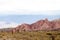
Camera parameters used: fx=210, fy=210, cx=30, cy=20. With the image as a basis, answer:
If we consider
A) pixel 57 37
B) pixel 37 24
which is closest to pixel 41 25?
pixel 37 24

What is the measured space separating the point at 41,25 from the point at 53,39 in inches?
1611

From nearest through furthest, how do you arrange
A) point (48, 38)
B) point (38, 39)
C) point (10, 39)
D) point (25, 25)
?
1. point (10, 39)
2. point (38, 39)
3. point (48, 38)
4. point (25, 25)

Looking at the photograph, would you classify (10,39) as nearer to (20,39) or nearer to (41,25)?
(20,39)

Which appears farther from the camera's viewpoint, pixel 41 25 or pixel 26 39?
pixel 41 25

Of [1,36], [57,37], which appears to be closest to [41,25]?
[57,37]

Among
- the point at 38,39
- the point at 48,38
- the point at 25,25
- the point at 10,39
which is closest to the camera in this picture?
the point at 10,39

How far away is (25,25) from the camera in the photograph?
71250mm

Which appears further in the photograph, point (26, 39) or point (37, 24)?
point (37, 24)

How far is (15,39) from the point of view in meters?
30.3

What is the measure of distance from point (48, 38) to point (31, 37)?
2938 millimetres

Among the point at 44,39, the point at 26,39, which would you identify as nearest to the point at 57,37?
the point at 44,39

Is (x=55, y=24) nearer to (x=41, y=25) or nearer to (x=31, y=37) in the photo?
(x=41, y=25)

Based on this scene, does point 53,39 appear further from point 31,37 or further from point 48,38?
point 31,37

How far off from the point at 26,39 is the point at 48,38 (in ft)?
15.0
